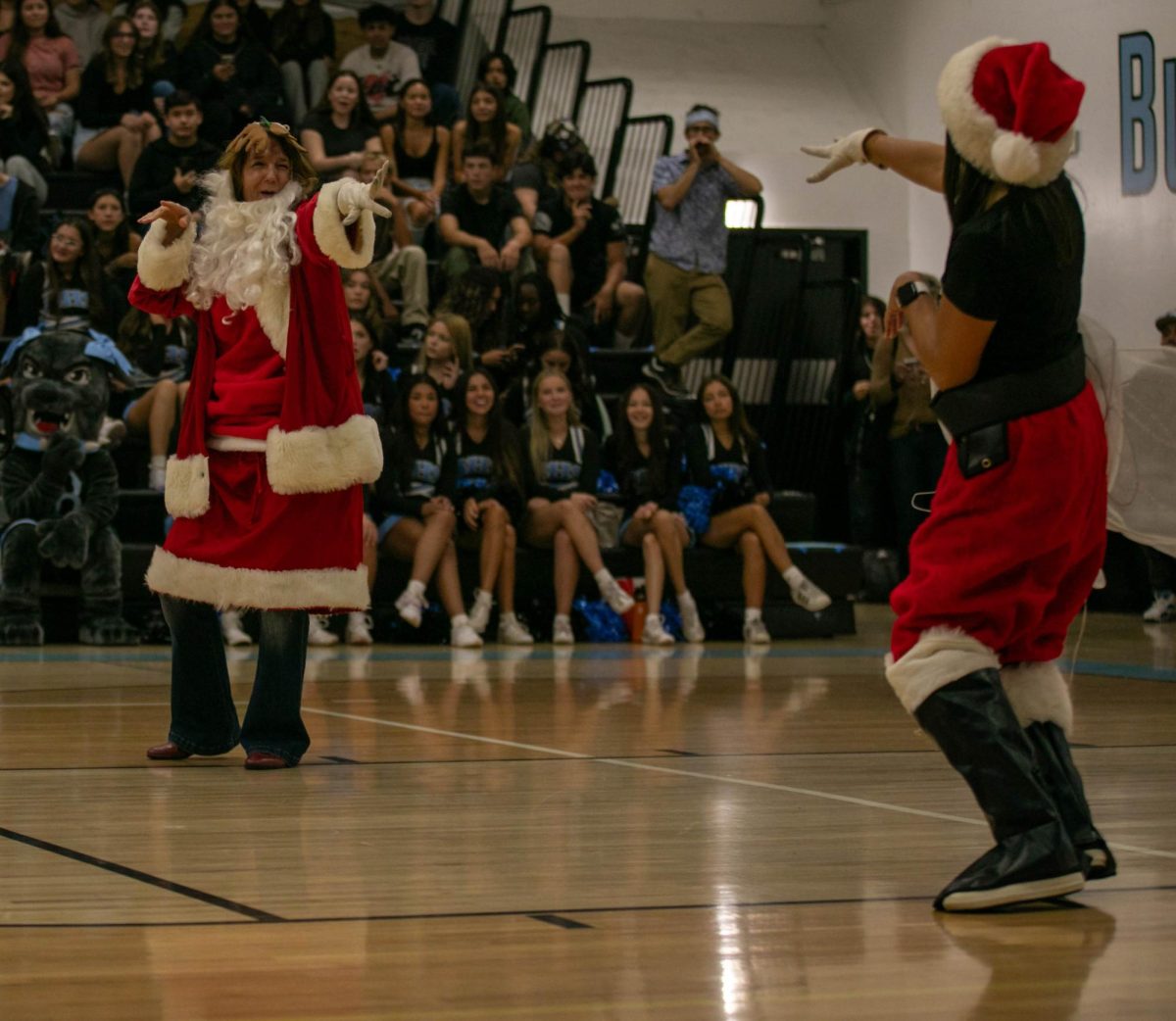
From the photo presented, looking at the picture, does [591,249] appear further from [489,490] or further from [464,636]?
[464,636]

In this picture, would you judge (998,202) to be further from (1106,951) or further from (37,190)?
(37,190)

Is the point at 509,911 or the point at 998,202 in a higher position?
the point at 998,202

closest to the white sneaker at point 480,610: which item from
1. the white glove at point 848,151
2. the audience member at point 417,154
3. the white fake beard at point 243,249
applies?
the audience member at point 417,154

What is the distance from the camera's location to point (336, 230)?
4688 millimetres

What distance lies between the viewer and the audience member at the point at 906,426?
12.2 metres

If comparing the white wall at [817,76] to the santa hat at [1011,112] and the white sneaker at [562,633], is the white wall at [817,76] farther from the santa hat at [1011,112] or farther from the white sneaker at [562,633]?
the santa hat at [1011,112]

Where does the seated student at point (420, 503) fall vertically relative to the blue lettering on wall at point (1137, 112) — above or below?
below

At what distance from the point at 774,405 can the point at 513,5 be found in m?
Answer: 4.58

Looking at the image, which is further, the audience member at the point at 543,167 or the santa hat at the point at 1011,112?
the audience member at the point at 543,167

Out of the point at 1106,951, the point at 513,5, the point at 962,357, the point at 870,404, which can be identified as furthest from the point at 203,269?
the point at 513,5

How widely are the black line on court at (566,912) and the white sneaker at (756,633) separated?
6526 millimetres

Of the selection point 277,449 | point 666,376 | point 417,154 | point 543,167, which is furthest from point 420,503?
point 277,449

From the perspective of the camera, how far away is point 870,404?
12.5 meters

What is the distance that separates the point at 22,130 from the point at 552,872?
8.92 metres
